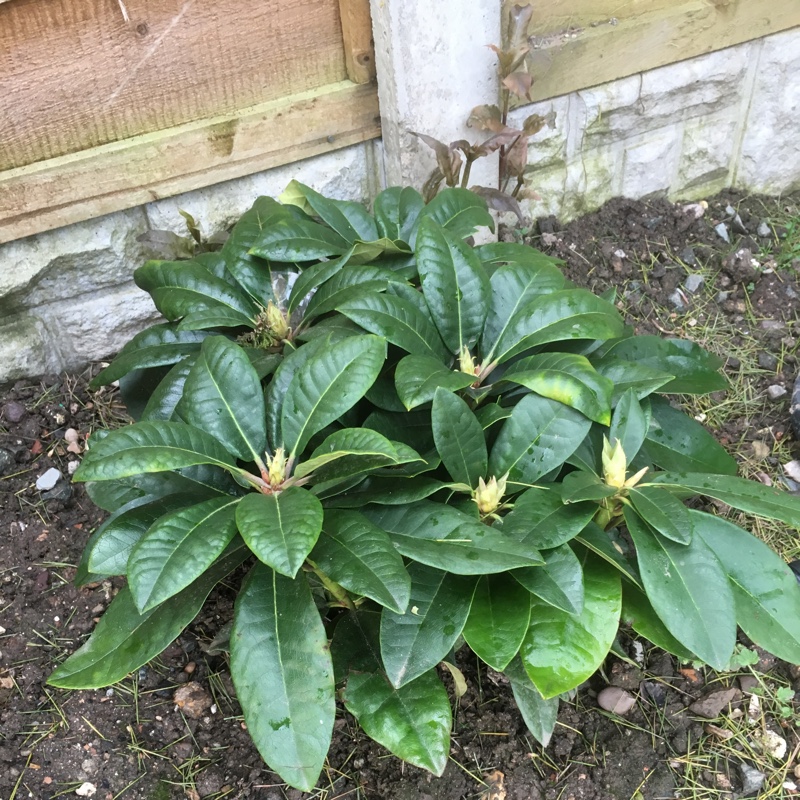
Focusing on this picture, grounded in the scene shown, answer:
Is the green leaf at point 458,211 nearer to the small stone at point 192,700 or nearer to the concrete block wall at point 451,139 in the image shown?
the concrete block wall at point 451,139

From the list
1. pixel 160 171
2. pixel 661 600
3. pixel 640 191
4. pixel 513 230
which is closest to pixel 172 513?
pixel 661 600

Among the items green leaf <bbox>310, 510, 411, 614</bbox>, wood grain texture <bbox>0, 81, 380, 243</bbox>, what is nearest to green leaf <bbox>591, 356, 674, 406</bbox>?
green leaf <bbox>310, 510, 411, 614</bbox>

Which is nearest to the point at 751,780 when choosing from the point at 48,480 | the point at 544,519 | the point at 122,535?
the point at 544,519

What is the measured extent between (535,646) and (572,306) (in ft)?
2.29

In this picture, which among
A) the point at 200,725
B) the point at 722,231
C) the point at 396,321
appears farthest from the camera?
the point at 722,231

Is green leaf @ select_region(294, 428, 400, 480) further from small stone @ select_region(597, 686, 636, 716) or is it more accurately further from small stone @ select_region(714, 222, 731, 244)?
small stone @ select_region(714, 222, 731, 244)

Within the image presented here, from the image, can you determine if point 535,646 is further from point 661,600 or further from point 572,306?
point 572,306

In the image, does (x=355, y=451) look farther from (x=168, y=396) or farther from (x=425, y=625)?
(x=168, y=396)

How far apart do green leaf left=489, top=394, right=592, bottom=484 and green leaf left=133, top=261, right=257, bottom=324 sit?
2.18 ft

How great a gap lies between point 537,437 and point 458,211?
725 millimetres

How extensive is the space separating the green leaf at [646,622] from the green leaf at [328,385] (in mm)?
690

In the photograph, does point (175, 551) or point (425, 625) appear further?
point (425, 625)

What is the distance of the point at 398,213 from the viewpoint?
76.6 inches

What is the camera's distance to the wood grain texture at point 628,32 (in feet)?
8.34
